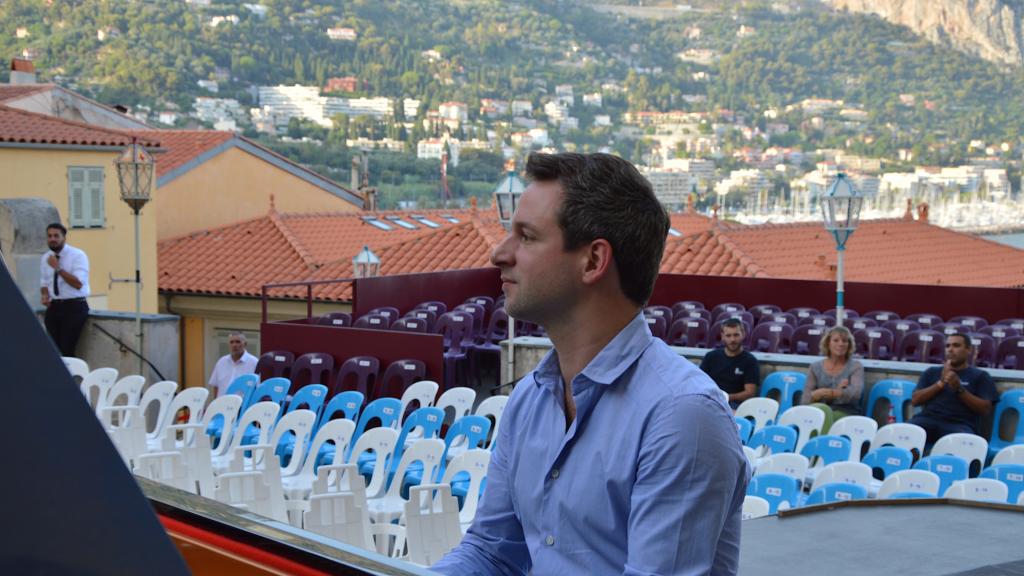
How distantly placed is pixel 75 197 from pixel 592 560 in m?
30.5

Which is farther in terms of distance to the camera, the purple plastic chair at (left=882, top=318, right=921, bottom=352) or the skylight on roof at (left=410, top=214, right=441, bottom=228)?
the skylight on roof at (left=410, top=214, right=441, bottom=228)

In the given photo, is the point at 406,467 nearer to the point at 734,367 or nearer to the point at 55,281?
the point at 734,367

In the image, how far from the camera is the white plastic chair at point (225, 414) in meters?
10.6

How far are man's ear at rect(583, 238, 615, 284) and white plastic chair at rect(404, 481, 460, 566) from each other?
4496 millimetres

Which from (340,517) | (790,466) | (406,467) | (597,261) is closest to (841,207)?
(406,467)

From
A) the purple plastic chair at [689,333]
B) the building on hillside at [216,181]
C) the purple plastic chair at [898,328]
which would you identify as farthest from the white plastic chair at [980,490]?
the building on hillside at [216,181]

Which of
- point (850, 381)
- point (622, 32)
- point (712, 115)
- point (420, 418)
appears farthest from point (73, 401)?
point (622, 32)

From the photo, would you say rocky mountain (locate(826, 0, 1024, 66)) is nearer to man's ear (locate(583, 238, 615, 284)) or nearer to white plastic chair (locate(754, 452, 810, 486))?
white plastic chair (locate(754, 452, 810, 486))

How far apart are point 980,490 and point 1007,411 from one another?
155 inches

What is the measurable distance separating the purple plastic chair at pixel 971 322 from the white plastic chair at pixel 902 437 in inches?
319

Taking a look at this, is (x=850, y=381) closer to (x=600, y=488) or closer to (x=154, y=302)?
(x=600, y=488)

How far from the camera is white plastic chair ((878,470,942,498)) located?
6816 millimetres

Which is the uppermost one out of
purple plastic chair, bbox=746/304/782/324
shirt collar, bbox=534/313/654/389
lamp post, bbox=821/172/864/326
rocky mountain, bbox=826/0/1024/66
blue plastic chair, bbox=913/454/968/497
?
rocky mountain, bbox=826/0/1024/66

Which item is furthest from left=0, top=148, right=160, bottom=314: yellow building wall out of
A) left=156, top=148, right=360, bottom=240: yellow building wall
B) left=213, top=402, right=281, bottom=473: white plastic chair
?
left=213, top=402, right=281, bottom=473: white plastic chair
